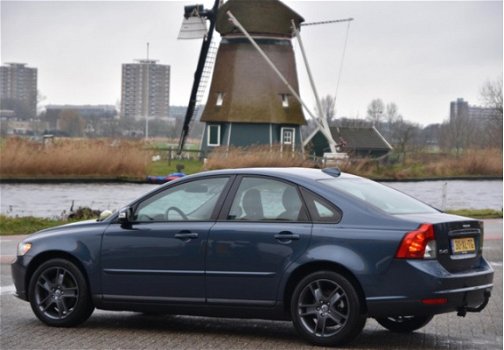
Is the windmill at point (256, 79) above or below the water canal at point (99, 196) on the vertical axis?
above

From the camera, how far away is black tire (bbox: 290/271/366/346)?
8.92 meters

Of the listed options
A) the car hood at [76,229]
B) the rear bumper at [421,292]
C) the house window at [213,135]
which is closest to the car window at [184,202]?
the car hood at [76,229]

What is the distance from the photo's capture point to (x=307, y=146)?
2771 inches

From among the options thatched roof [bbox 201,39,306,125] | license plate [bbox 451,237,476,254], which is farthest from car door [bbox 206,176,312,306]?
thatched roof [bbox 201,39,306,125]

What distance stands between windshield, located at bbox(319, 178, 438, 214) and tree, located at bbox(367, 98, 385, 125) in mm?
104281

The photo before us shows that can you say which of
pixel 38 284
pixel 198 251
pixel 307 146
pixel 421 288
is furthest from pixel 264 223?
pixel 307 146

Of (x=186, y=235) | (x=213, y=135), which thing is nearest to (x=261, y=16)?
(x=213, y=135)

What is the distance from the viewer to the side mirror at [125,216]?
1019 centimetres

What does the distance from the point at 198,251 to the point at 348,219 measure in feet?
4.64

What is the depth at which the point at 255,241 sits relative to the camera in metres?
9.49

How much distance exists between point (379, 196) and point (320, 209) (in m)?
0.61

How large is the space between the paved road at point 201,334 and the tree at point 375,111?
340 ft

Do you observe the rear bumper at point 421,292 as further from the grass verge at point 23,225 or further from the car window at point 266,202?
the grass verge at point 23,225

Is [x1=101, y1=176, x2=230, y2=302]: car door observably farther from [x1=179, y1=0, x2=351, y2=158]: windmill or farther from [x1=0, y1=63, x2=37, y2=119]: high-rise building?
[x1=0, y1=63, x2=37, y2=119]: high-rise building
